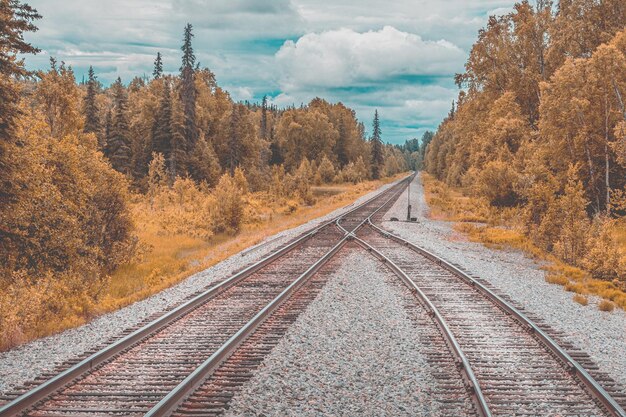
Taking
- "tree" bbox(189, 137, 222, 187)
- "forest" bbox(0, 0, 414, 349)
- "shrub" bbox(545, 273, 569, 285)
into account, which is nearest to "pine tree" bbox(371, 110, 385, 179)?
"forest" bbox(0, 0, 414, 349)

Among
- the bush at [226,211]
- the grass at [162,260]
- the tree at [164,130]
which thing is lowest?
the grass at [162,260]

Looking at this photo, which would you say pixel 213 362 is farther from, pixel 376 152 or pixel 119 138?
pixel 376 152

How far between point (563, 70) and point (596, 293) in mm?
14942

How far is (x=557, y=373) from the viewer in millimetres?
7801

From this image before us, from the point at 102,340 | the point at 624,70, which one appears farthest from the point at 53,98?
the point at 624,70

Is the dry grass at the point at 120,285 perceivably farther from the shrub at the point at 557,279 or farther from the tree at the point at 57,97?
the shrub at the point at 557,279

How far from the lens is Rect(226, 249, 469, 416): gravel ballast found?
265 inches

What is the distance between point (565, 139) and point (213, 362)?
23.4 m

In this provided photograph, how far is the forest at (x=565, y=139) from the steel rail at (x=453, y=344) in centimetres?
496

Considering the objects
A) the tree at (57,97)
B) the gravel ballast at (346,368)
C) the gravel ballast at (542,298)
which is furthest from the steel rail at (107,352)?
the tree at (57,97)

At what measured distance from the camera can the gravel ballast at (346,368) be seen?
6.73m

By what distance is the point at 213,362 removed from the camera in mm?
7836

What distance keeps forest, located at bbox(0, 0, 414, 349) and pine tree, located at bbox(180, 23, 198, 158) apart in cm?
14

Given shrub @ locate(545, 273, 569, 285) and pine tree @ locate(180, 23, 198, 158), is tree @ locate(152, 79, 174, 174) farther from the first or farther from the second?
shrub @ locate(545, 273, 569, 285)
